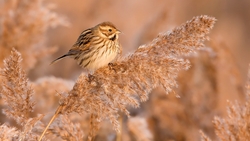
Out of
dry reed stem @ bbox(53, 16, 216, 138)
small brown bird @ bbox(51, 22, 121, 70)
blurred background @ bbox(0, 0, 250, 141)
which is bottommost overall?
dry reed stem @ bbox(53, 16, 216, 138)

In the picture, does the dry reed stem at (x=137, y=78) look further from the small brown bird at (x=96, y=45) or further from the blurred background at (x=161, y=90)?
the small brown bird at (x=96, y=45)

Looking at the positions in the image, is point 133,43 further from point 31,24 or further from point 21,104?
point 21,104

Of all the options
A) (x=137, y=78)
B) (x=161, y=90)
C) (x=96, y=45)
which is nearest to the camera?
(x=137, y=78)

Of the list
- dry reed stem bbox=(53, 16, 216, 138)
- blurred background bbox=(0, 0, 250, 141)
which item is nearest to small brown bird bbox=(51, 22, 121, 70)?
blurred background bbox=(0, 0, 250, 141)

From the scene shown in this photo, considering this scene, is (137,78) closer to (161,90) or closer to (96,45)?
(96,45)

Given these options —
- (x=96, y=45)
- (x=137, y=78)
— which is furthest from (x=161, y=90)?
(x=137, y=78)

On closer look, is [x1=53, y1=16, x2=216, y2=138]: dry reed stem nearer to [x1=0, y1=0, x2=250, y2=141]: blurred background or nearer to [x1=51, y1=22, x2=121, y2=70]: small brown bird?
[x1=0, y1=0, x2=250, y2=141]: blurred background

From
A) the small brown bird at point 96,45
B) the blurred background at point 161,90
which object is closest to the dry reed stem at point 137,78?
the blurred background at point 161,90

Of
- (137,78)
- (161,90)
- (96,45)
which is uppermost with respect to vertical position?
(161,90)
